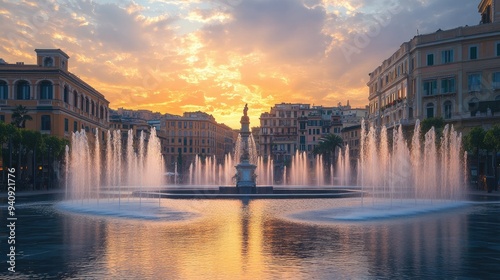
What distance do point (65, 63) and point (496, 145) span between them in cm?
6609

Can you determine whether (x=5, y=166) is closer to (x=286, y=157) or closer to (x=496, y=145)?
(x=496, y=145)

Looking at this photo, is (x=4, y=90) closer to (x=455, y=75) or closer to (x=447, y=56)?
(x=447, y=56)

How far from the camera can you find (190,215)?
27.9m

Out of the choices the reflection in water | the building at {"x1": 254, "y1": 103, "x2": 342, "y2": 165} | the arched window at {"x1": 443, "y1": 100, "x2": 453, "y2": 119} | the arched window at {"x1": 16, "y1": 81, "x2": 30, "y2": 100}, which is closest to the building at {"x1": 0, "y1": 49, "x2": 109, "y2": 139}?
the arched window at {"x1": 16, "y1": 81, "x2": 30, "y2": 100}

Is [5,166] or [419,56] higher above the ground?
[419,56]

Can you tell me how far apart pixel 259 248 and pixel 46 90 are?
69.9 meters

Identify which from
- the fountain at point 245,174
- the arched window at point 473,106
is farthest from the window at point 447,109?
the fountain at point 245,174

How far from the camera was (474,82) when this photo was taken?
6856cm

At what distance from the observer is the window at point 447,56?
231ft

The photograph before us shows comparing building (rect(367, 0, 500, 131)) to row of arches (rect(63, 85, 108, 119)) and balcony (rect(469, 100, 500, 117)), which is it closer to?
balcony (rect(469, 100, 500, 117))

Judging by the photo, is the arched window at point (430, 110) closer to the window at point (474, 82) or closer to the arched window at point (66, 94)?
the window at point (474, 82)

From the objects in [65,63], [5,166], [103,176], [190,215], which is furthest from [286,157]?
[190,215]

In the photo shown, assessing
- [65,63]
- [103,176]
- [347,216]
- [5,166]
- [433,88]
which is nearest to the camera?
[347,216]

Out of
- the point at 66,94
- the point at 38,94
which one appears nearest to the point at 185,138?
the point at 66,94
